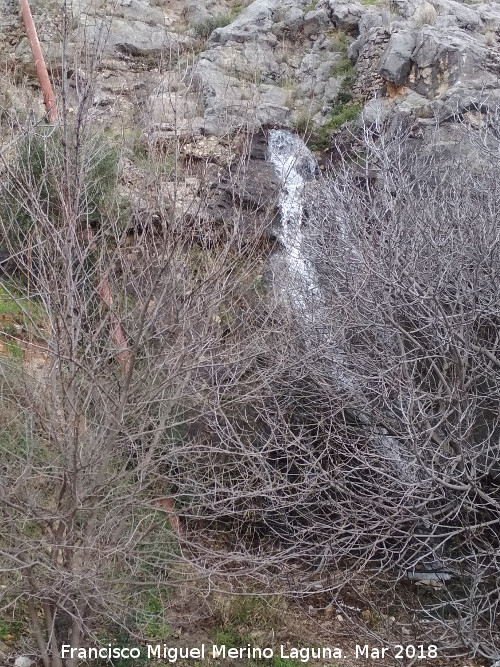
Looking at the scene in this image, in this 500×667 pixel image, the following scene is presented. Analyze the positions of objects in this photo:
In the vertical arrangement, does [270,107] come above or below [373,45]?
below

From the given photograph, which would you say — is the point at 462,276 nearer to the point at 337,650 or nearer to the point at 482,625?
the point at 482,625

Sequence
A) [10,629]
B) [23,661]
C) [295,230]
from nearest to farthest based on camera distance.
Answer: [23,661] < [10,629] < [295,230]

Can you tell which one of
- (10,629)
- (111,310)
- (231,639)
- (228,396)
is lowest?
(231,639)

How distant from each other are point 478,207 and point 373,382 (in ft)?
6.16

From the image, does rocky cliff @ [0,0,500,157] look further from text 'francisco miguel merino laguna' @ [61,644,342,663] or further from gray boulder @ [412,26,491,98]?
text 'francisco miguel merino laguna' @ [61,644,342,663]

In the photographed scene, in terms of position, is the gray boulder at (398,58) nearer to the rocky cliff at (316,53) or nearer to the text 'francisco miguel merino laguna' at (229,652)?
the rocky cliff at (316,53)

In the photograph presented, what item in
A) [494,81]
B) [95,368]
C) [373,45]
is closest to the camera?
[95,368]

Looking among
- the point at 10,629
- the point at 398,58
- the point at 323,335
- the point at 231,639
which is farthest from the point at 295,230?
the point at 398,58

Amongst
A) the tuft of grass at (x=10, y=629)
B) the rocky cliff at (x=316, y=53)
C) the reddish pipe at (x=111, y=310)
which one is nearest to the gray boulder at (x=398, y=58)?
the rocky cliff at (x=316, y=53)

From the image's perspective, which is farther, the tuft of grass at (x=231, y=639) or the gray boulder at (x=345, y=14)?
the gray boulder at (x=345, y=14)

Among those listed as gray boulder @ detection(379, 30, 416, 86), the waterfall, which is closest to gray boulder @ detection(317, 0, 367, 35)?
gray boulder @ detection(379, 30, 416, 86)

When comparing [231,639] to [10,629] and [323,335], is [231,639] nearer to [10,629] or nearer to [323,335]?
[10,629]

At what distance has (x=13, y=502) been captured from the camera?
11.8 ft

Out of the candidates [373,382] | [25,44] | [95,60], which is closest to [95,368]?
[95,60]
